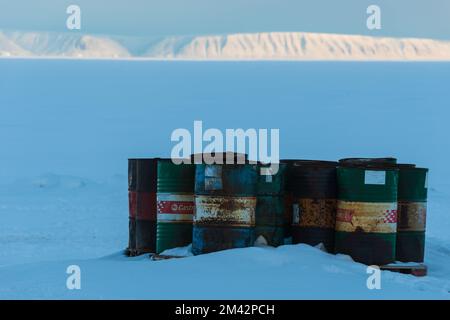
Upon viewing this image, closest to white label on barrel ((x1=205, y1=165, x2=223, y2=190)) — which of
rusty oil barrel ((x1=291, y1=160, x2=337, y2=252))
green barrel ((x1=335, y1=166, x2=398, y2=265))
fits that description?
rusty oil barrel ((x1=291, y1=160, x2=337, y2=252))

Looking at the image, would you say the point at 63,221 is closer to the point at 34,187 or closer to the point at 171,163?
the point at 34,187

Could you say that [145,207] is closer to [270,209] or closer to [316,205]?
[270,209]

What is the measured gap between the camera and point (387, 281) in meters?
7.21

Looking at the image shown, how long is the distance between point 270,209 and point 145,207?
1.35 m

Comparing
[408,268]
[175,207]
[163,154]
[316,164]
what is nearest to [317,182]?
[316,164]

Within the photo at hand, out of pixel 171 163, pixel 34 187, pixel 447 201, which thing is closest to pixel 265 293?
pixel 171 163

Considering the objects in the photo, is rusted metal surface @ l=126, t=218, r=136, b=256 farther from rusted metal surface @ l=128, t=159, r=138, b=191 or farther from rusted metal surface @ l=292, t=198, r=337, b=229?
rusted metal surface @ l=292, t=198, r=337, b=229

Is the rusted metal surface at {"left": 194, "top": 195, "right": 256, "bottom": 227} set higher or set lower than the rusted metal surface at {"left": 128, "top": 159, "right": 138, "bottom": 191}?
lower

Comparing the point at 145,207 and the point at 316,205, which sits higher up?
the point at 316,205

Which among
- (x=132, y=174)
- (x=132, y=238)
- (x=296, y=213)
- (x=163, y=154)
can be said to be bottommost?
(x=163, y=154)

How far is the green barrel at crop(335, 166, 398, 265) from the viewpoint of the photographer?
8.02 metres

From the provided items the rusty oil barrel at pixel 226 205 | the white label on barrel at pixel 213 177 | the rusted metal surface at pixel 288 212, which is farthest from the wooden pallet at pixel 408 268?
the white label on barrel at pixel 213 177

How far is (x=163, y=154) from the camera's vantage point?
22109 millimetres

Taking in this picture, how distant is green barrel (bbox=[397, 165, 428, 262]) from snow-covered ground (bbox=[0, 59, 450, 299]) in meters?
0.31
